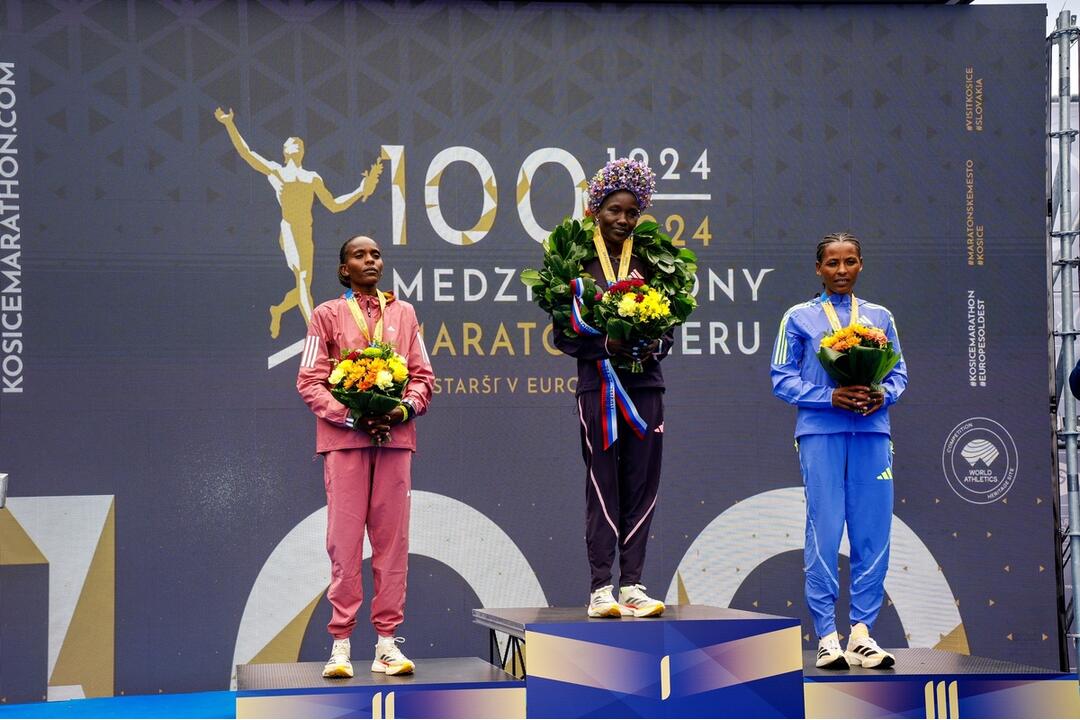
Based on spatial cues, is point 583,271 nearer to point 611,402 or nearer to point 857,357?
point 611,402

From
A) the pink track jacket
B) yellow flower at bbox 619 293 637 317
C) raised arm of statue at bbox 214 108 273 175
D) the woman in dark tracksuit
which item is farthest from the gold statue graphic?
yellow flower at bbox 619 293 637 317

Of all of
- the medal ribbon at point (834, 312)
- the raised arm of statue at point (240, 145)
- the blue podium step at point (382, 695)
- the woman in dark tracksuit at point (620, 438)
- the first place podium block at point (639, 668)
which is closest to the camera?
the blue podium step at point (382, 695)

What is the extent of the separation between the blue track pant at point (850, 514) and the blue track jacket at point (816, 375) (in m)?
0.06

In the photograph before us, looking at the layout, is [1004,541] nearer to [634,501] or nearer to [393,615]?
[634,501]

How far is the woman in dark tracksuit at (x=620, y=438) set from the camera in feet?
16.1

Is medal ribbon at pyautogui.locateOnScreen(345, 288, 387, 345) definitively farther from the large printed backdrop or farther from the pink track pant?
the large printed backdrop

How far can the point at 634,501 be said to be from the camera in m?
4.97

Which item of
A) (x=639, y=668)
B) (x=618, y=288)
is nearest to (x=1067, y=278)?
(x=618, y=288)

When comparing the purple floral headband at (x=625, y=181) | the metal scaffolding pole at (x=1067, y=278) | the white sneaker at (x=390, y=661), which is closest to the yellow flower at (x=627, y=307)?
the purple floral headband at (x=625, y=181)

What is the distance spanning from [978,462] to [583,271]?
3.15 metres

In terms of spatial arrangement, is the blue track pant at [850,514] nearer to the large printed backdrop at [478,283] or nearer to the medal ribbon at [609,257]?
the medal ribbon at [609,257]

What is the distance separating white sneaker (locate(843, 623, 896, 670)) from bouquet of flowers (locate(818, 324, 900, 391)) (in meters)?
1.00

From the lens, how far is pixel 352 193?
22.0 feet

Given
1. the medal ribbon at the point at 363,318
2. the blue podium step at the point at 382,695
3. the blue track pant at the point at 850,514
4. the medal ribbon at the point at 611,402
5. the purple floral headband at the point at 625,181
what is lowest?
the blue podium step at the point at 382,695
